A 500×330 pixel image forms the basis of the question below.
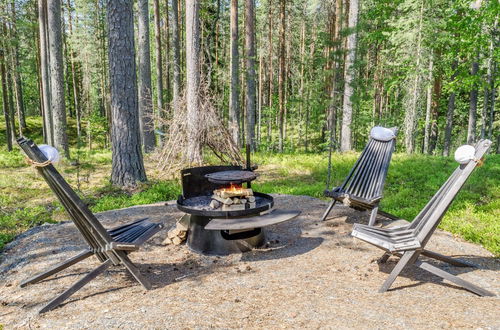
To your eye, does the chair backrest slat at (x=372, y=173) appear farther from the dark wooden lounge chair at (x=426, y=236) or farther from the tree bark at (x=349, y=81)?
the tree bark at (x=349, y=81)

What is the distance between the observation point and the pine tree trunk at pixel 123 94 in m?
6.60

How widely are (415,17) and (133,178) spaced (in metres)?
12.7

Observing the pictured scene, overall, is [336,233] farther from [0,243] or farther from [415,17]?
[415,17]

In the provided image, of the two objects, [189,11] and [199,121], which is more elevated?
[189,11]

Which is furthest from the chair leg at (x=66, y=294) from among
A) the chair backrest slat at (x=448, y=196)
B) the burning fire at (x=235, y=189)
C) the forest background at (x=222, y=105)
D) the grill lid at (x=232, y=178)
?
the chair backrest slat at (x=448, y=196)

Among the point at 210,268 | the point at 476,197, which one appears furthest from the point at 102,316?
the point at 476,197

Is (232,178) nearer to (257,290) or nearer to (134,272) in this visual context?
(257,290)

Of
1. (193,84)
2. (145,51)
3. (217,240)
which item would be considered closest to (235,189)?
(217,240)

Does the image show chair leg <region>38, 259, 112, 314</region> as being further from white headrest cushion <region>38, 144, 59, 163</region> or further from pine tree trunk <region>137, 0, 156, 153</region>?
pine tree trunk <region>137, 0, 156, 153</region>

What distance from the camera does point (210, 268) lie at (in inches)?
140

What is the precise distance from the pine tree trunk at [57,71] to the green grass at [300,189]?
101cm

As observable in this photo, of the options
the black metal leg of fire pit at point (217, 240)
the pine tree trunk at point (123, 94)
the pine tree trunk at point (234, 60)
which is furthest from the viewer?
the pine tree trunk at point (234, 60)

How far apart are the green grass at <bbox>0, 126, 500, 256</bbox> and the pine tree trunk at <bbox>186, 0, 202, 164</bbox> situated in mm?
992

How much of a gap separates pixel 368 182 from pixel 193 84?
4.64 metres
